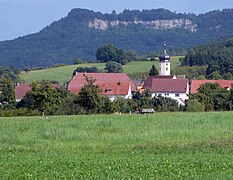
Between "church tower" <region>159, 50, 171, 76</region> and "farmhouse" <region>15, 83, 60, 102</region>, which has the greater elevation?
"church tower" <region>159, 50, 171, 76</region>

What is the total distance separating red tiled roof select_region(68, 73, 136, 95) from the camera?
104 metres

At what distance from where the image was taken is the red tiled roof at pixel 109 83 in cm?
10384

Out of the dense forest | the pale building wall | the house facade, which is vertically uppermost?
the dense forest

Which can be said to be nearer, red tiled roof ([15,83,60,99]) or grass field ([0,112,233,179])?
grass field ([0,112,233,179])

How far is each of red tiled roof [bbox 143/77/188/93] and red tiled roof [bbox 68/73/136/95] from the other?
13.2ft

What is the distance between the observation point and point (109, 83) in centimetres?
10731

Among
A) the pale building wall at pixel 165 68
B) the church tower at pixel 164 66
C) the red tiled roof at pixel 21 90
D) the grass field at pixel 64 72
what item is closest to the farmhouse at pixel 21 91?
the red tiled roof at pixel 21 90

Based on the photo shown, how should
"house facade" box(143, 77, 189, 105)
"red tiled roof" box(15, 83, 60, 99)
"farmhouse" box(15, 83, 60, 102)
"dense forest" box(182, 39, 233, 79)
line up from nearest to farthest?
1. "farmhouse" box(15, 83, 60, 102)
2. "red tiled roof" box(15, 83, 60, 99)
3. "house facade" box(143, 77, 189, 105)
4. "dense forest" box(182, 39, 233, 79)

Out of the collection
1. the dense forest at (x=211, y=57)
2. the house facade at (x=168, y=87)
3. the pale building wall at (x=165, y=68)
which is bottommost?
the house facade at (x=168, y=87)

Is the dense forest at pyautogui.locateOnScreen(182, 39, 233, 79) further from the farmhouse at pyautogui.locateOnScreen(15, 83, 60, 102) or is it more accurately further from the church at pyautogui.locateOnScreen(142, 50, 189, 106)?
the farmhouse at pyautogui.locateOnScreen(15, 83, 60, 102)

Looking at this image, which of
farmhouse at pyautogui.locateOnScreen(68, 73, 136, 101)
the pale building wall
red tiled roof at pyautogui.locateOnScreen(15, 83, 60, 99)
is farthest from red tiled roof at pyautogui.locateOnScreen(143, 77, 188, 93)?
the pale building wall

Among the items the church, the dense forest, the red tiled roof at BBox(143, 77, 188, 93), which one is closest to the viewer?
the church

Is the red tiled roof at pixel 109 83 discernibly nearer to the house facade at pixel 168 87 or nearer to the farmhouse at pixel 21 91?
the house facade at pixel 168 87

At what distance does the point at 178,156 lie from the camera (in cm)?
2098
